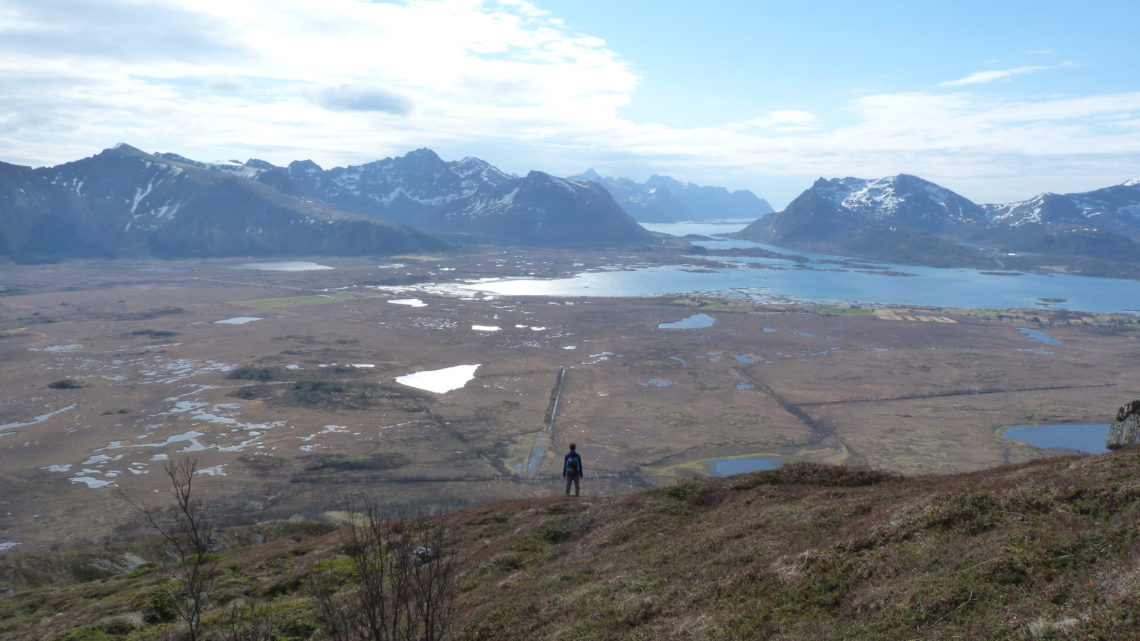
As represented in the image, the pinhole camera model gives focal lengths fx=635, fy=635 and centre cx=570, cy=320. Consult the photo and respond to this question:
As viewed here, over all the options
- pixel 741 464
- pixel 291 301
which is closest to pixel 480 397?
pixel 741 464

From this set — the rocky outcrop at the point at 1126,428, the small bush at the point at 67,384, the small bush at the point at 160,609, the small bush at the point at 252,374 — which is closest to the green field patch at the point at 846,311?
the small bush at the point at 252,374

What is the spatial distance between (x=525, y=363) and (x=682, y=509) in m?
79.8

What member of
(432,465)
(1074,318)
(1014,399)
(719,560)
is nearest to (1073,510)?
(719,560)

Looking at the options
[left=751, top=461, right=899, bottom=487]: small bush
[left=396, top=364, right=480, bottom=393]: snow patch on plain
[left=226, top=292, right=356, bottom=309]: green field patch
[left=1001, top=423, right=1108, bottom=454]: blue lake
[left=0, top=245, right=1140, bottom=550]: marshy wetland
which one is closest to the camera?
[left=751, top=461, right=899, bottom=487]: small bush

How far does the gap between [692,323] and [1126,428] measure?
119 metres

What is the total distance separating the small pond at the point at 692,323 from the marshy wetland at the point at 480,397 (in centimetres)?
129

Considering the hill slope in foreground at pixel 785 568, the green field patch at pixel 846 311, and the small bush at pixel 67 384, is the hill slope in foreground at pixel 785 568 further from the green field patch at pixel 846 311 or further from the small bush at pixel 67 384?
the green field patch at pixel 846 311

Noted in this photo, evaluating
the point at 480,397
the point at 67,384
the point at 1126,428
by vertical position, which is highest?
the point at 1126,428

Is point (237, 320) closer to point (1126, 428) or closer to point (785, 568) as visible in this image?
point (785, 568)

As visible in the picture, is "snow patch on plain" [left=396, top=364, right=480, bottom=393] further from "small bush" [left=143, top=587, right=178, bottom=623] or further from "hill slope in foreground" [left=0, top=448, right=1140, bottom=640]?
"small bush" [left=143, top=587, right=178, bottom=623]

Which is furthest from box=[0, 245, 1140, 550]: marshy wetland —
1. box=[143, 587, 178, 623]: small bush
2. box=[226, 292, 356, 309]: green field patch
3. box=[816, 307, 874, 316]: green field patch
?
box=[143, 587, 178, 623]: small bush

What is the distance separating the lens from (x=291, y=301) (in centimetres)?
16625

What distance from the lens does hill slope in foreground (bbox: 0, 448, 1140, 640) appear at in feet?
36.9

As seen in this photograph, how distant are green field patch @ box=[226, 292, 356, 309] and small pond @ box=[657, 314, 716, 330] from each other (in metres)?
88.6
